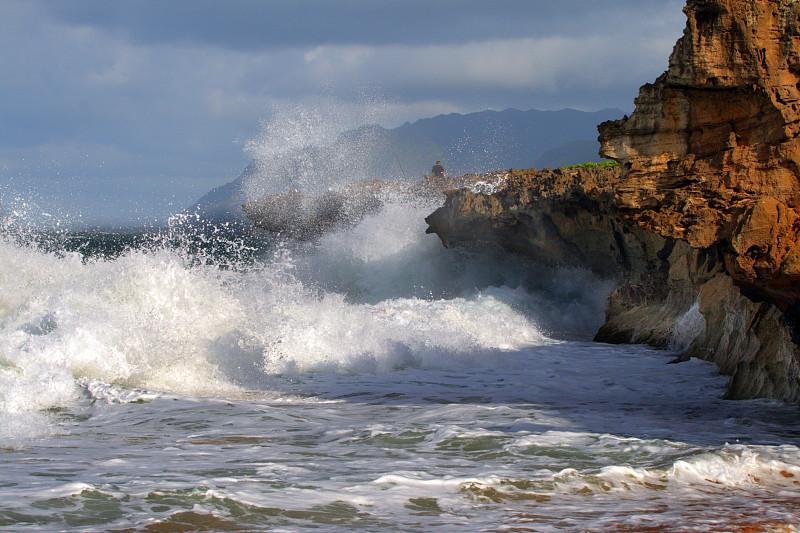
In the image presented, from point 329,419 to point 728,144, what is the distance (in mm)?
4198

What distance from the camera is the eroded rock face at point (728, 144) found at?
5699mm

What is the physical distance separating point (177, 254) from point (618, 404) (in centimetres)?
673

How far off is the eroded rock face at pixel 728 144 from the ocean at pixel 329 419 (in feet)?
5.06

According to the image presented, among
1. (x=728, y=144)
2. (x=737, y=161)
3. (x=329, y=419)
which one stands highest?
(x=728, y=144)

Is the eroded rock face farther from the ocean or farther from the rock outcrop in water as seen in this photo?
the ocean

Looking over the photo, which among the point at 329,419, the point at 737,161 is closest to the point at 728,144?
the point at 737,161

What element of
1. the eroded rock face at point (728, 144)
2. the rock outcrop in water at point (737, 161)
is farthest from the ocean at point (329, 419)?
the eroded rock face at point (728, 144)

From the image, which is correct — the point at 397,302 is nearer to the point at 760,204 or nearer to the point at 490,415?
the point at 490,415

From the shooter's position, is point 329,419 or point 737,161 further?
point 329,419

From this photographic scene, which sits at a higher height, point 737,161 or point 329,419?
point 737,161

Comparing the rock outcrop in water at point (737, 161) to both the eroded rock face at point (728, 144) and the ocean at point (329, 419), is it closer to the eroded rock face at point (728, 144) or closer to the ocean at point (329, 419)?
the eroded rock face at point (728, 144)

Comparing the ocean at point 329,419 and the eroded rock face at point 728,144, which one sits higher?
the eroded rock face at point 728,144

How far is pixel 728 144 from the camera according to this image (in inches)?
239

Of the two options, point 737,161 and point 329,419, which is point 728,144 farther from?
point 329,419
